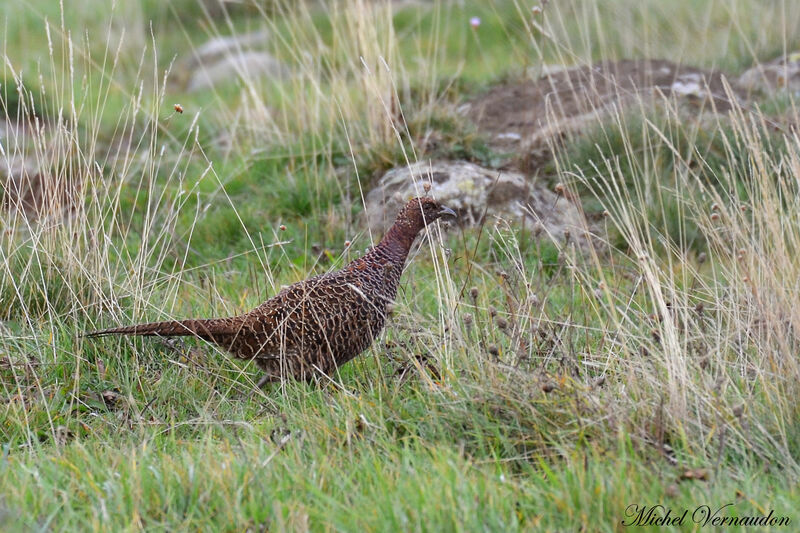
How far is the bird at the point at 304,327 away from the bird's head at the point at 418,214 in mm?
297

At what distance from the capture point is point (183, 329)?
3.82 m

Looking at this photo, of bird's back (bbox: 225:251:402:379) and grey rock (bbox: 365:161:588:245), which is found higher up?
bird's back (bbox: 225:251:402:379)

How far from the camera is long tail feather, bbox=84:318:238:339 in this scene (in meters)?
3.82

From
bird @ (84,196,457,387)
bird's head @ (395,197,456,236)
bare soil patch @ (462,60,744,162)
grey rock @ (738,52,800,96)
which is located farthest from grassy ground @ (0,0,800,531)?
grey rock @ (738,52,800,96)

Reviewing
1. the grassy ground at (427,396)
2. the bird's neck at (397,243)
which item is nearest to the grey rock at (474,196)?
the grassy ground at (427,396)

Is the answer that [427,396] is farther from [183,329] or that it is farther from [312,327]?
[183,329]

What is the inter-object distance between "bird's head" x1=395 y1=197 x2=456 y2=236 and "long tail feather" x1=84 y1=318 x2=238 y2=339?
876 mm

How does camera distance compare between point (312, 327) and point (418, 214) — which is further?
point (418, 214)

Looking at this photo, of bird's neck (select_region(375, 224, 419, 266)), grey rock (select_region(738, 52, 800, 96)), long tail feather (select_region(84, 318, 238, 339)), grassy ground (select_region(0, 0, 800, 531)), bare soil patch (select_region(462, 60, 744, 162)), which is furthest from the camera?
grey rock (select_region(738, 52, 800, 96))

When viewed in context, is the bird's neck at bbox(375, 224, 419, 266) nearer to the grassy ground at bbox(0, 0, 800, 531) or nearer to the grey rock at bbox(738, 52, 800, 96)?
the grassy ground at bbox(0, 0, 800, 531)

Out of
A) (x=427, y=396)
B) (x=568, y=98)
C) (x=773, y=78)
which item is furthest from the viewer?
(x=773, y=78)

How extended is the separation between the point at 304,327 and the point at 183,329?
471 mm

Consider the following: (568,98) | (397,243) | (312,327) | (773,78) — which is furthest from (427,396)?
(773,78)

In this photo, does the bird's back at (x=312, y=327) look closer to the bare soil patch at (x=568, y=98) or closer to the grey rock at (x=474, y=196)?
the grey rock at (x=474, y=196)
